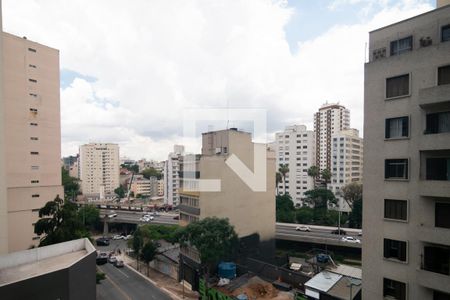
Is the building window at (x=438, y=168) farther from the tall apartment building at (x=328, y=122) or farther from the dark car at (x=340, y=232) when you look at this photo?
the tall apartment building at (x=328, y=122)

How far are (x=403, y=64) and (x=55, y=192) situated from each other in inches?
1219

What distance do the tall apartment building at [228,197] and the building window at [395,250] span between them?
1474 cm

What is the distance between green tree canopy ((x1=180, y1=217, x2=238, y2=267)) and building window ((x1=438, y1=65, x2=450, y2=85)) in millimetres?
16036

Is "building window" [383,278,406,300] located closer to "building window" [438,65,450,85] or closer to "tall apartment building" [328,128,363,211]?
"building window" [438,65,450,85]

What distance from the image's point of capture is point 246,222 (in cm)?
2634

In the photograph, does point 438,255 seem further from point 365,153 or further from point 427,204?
point 365,153

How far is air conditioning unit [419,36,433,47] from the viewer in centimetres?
1006

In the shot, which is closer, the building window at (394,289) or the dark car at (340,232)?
the building window at (394,289)

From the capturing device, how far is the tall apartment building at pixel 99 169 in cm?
8450

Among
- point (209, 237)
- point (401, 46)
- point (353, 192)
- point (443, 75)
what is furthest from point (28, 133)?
point (353, 192)

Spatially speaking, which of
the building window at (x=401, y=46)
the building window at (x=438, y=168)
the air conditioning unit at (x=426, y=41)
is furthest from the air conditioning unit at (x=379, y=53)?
the building window at (x=438, y=168)

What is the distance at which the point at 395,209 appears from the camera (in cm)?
1054

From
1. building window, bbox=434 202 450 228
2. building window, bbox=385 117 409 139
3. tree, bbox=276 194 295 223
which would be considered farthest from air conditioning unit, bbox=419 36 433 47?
tree, bbox=276 194 295 223

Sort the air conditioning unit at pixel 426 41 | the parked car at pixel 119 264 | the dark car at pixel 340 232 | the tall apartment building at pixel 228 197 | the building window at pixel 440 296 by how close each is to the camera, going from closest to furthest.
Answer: the building window at pixel 440 296
the air conditioning unit at pixel 426 41
the tall apartment building at pixel 228 197
the parked car at pixel 119 264
the dark car at pixel 340 232
